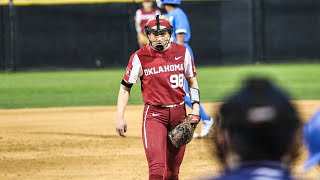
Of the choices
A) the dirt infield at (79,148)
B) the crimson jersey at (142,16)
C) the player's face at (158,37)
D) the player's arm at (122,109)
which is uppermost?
the player's face at (158,37)

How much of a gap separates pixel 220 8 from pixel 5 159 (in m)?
15.1

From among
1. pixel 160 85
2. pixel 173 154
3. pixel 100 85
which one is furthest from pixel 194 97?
pixel 100 85

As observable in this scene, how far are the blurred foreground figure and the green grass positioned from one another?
1180cm

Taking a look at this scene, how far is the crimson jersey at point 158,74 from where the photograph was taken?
22.1 ft

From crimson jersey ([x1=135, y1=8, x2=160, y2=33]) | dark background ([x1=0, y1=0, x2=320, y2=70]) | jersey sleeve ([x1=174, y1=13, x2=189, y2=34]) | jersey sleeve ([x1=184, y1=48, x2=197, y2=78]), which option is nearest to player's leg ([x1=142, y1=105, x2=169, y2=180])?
jersey sleeve ([x1=184, y1=48, x2=197, y2=78])

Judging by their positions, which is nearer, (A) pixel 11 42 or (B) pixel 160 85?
(B) pixel 160 85

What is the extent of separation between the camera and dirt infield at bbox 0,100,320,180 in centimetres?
878

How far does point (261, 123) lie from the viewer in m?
2.28

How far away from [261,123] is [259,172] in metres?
0.14

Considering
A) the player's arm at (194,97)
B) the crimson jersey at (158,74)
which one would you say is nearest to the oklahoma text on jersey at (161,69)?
the crimson jersey at (158,74)

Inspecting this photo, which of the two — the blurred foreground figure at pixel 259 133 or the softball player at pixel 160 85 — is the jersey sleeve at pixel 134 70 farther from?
the blurred foreground figure at pixel 259 133

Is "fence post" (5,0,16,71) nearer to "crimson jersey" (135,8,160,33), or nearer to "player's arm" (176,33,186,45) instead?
"crimson jersey" (135,8,160,33)

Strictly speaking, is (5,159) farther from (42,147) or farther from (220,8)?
(220,8)

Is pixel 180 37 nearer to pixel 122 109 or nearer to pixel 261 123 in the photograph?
pixel 122 109
